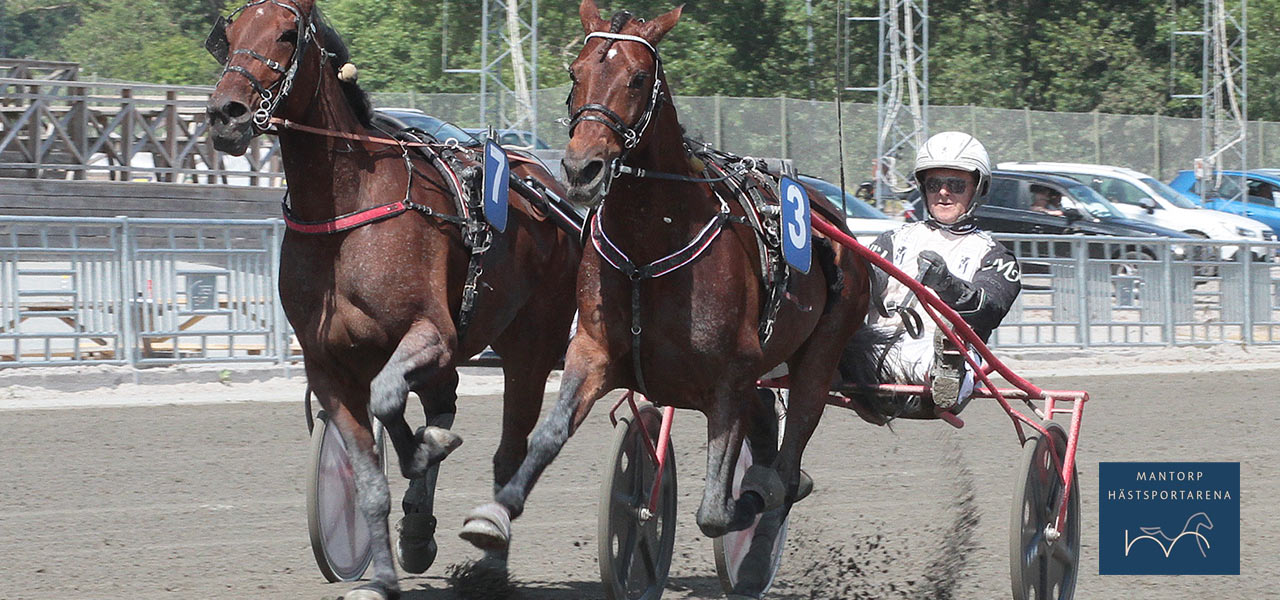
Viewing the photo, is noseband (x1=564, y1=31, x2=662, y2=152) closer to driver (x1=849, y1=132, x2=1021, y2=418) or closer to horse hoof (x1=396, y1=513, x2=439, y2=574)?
driver (x1=849, y1=132, x2=1021, y2=418)

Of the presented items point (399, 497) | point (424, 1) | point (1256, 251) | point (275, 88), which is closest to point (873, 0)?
point (424, 1)

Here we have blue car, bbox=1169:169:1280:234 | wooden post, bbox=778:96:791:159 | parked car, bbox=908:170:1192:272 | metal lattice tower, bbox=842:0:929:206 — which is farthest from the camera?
wooden post, bbox=778:96:791:159

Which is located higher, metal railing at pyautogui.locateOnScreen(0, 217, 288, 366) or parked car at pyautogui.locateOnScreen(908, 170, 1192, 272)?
parked car at pyautogui.locateOnScreen(908, 170, 1192, 272)

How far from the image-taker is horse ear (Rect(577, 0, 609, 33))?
4406 mm

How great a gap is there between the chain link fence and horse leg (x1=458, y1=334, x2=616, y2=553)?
21.8 metres

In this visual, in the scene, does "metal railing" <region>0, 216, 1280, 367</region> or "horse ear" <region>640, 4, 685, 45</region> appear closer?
"horse ear" <region>640, 4, 685, 45</region>

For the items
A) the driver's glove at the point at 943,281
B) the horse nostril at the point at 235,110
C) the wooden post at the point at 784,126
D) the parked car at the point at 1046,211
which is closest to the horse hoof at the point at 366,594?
the horse nostril at the point at 235,110

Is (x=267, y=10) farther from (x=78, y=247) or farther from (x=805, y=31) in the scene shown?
(x=805, y=31)

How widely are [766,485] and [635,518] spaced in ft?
1.70

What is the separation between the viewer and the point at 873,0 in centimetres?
3538

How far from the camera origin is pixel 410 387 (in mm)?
4754

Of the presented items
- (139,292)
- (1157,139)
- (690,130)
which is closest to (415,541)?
(139,292)

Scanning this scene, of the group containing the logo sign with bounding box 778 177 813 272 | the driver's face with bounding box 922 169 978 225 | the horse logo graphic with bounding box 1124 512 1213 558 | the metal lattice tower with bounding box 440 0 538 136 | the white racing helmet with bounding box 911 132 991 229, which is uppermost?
the metal lattice tower with bounding box 440 0 538 136

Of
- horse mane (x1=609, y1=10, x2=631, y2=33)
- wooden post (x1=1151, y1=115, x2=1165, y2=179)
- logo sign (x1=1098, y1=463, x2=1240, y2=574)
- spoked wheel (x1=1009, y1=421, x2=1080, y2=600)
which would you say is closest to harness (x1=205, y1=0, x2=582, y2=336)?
horse mane (x1=609, y1=10, x2=631, y2=33)
